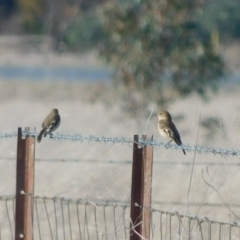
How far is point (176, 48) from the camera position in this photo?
49.8 feet

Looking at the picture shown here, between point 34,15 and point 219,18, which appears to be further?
point 34,15

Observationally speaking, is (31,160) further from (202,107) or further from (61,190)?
(202,107)

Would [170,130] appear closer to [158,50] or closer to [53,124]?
[53,124]

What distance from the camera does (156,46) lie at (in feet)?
49.4

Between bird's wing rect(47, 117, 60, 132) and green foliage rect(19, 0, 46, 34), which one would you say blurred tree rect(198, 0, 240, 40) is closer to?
bird's wing rect(47, 117, 60, 132)

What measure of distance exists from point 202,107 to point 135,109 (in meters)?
8.16

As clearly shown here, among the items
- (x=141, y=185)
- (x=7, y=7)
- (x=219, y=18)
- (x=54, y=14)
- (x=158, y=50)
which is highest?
(x=7, y=7)

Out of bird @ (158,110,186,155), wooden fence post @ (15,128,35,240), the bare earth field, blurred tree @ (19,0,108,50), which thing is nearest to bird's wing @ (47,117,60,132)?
the bare earth field

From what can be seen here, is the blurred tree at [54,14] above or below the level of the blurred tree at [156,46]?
above

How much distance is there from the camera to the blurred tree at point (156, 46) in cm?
1494

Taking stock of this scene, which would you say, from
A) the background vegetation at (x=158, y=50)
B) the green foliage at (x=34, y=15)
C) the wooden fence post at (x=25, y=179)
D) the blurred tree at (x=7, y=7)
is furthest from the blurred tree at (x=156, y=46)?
the blurred tree at (x=7, y=7)

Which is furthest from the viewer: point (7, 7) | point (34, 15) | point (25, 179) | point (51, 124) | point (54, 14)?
point (7, 7)

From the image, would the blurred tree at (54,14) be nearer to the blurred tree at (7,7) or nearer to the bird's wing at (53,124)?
the blurred tree at (7,7)

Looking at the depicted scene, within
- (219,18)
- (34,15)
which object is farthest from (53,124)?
(34,15)
